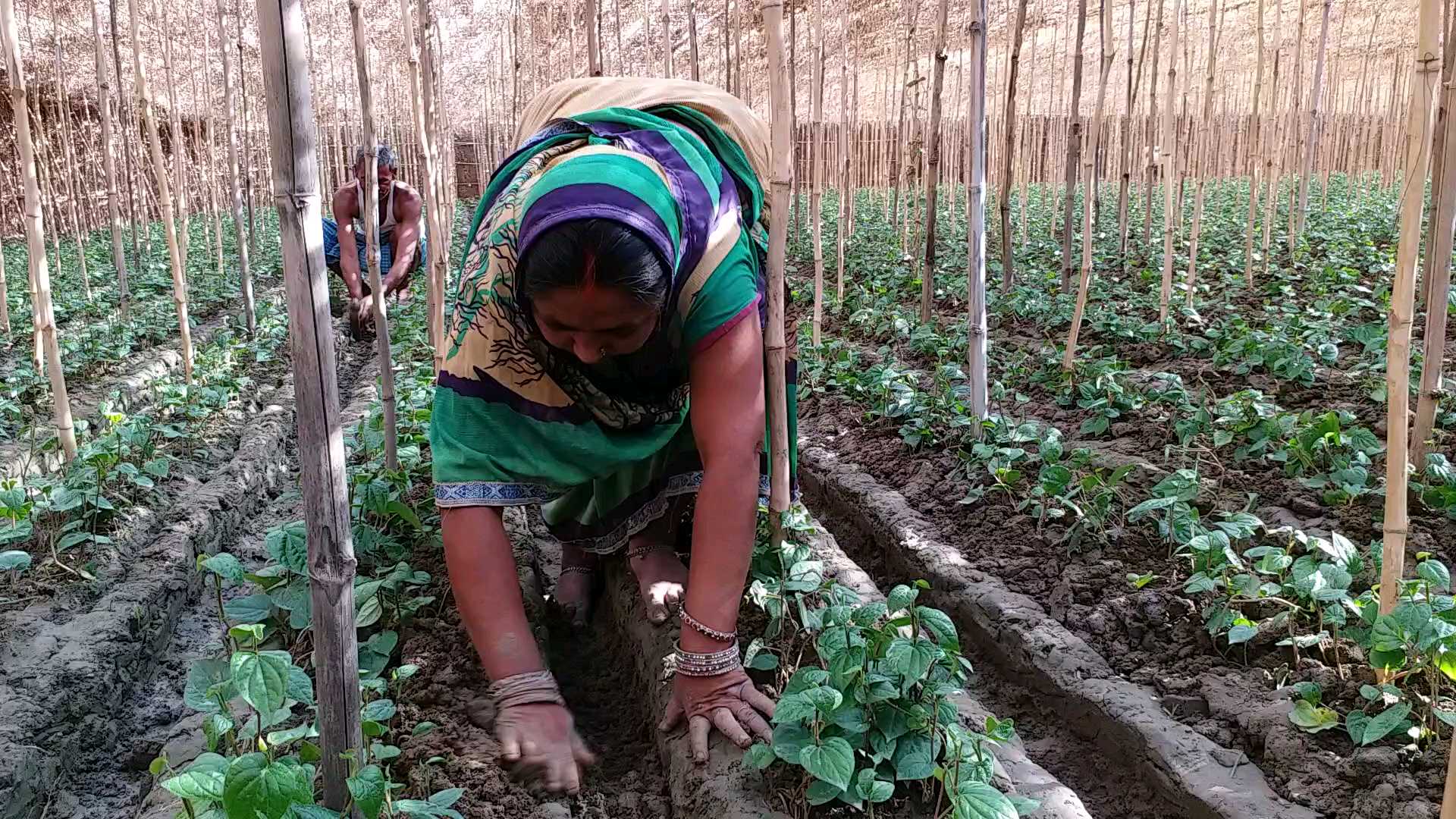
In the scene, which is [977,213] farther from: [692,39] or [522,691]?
[692,39]

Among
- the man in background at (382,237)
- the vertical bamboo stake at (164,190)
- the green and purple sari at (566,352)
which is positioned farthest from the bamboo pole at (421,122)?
the man in background at (382,237)

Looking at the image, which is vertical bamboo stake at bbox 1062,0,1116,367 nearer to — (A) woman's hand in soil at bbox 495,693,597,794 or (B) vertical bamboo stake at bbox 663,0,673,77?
(B) vertical bamboo stake at bbox 663,0,673,77

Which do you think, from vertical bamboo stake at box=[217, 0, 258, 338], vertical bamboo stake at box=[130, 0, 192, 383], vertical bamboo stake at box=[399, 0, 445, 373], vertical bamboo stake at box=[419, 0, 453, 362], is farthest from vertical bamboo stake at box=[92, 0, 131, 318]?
vertical bamboo stake at box=[399, 0, 445, 373]

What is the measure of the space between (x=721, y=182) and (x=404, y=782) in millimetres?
1182

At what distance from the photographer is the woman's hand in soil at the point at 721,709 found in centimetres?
162

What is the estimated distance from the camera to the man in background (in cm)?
620

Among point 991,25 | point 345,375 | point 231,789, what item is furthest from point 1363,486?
point 991,25

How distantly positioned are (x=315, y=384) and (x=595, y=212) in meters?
0.46

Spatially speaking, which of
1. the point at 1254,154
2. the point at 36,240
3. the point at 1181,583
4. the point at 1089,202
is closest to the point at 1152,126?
the point at 1254,154

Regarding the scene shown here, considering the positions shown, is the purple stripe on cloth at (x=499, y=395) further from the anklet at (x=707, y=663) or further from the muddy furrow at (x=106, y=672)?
the muddy furrow at (x=106, y=672)

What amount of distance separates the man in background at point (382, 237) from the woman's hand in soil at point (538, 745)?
496 centimetres

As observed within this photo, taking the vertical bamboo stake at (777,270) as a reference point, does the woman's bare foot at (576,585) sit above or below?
below

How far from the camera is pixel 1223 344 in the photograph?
4273mm

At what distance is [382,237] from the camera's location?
6836 mm
